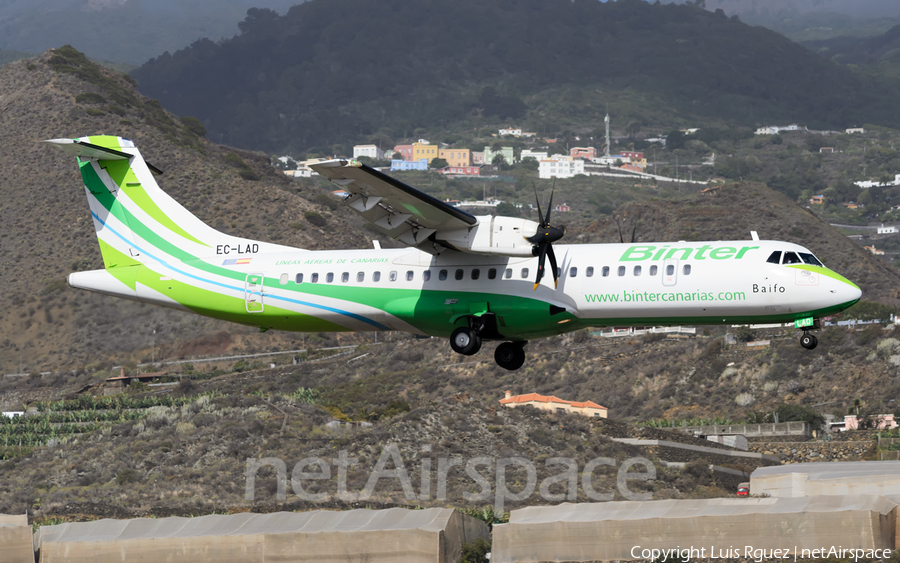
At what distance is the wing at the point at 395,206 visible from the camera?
2930 cm

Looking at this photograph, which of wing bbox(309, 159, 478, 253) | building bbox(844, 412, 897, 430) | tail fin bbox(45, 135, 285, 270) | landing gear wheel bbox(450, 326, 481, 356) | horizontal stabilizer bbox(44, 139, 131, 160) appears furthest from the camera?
building bbox(844, 412, 897, 430)

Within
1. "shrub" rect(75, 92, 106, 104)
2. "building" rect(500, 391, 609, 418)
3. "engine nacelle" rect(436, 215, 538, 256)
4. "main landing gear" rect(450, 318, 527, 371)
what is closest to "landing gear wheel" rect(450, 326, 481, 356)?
"main landing gear" rect(450, 318, 527, 371)

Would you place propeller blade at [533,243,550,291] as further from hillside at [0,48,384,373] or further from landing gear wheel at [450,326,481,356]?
hillside at [0,48,384,373]

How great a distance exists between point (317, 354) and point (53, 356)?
75.9 ft

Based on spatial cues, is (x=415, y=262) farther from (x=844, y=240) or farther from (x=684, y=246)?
(x=844, y=240)

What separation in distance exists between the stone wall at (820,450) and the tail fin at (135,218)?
4056 centimetres

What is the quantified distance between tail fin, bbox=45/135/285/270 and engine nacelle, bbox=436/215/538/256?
8334mm

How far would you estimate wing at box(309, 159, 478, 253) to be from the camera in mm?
29297

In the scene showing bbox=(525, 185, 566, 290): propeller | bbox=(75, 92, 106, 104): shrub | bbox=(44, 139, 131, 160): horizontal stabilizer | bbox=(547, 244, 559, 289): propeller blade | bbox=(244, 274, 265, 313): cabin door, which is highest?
bbox=(75, 92, 106, 104): shrub

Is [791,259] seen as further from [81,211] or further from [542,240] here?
[81,211]

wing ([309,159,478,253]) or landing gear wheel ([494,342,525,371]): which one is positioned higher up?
wing ([309,159,478,253])

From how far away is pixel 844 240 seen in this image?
377ft

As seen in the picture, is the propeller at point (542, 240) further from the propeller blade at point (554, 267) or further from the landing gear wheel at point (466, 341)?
the landing gear wheel at point (466, 341)

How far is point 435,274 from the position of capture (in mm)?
33906
